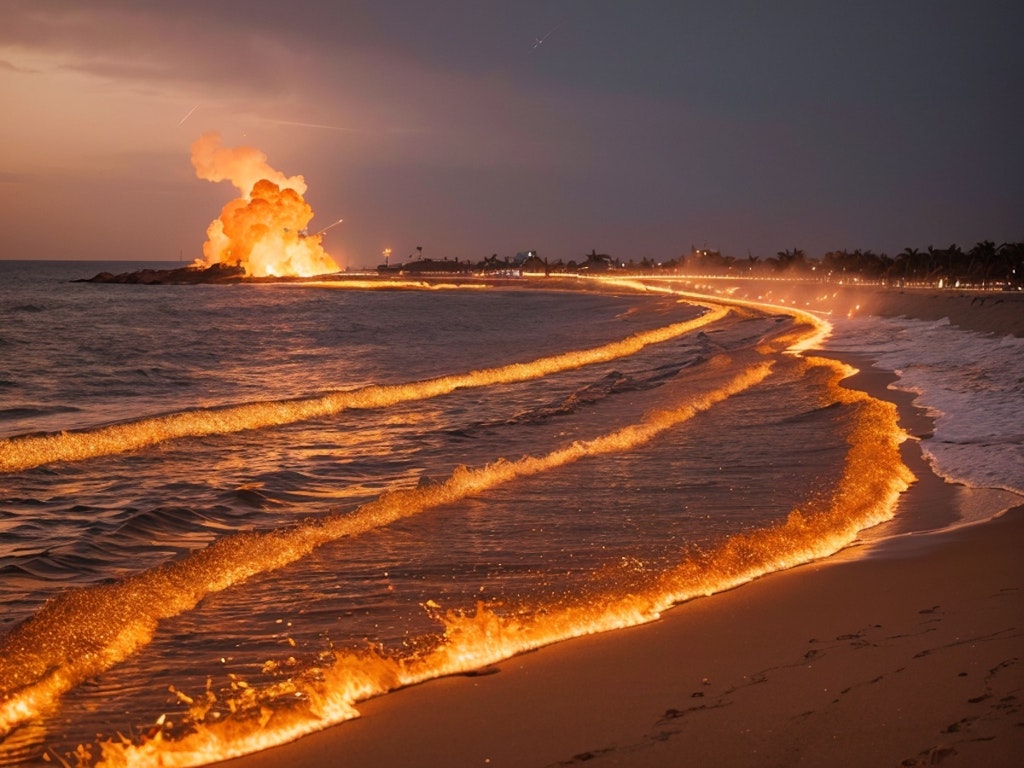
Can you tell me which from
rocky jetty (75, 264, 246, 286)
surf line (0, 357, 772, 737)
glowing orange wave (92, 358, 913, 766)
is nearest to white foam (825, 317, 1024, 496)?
glowing orange wave (92, 358, 913, 766)

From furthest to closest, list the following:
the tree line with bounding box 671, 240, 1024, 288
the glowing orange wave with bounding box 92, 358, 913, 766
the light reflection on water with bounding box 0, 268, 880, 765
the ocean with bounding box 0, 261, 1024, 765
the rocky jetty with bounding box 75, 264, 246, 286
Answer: the rocky jetty with bounding box 75, 264, 246, 286 < the tree line with bounding box 671, 240, 1024, 288 < the light reflection on water with bounding box 0, 268, 880, 765 < the ocean with bounding box 0, 261, 1024, 765 < the glowing orange wave with bounding box 92, 358, 913, 766

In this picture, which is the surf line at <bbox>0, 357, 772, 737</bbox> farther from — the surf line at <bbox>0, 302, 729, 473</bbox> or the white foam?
the surf line at <bbox>0, 302, 729, 473</bbox>

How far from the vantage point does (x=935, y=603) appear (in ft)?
19.5

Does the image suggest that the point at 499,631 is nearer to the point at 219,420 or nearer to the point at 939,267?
the point at 219,420

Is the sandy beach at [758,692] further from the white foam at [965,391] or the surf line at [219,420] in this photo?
the surf line at [219,420]

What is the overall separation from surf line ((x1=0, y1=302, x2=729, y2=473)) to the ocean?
90mm

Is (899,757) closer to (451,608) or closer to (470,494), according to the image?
(451,608)

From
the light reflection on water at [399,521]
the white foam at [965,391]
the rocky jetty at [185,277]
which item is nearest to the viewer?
the light reflection on water at [399,521]

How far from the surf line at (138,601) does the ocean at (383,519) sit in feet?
0.08

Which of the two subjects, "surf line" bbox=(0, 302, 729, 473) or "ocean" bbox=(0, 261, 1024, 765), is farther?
"surf line" bbox=(0, 302, 729, 473)

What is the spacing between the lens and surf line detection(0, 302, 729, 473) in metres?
13.8

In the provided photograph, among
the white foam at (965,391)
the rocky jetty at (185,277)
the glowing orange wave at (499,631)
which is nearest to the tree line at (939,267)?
the white foam at (965,391)

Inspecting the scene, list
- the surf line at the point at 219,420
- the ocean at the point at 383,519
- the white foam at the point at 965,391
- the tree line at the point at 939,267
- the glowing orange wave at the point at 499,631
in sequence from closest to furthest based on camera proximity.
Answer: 1. the glowing orange wave at the point at 499,631
2. the ocean at the point at 383,519
3. the white foam at the point at 965,391
4. the surf line at the point at 219,420
5. the tree line at the point at 939,267

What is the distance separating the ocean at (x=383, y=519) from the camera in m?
5.09
